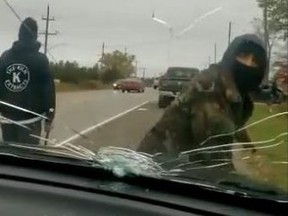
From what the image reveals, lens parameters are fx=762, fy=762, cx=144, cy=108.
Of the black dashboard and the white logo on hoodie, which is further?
the white logo on hoodie

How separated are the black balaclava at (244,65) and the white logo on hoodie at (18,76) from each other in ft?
2.74

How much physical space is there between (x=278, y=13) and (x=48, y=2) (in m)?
0.86

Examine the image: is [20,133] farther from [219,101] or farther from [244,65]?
[244,65]

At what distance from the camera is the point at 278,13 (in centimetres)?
260

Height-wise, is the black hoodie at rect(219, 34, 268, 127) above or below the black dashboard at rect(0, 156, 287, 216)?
above

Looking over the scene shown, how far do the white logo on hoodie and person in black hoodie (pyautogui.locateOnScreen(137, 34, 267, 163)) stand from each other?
59cm

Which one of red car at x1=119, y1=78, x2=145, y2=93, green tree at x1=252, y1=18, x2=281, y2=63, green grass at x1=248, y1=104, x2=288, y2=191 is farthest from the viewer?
red car at x1=119, y1=78, x2=145, y2=93

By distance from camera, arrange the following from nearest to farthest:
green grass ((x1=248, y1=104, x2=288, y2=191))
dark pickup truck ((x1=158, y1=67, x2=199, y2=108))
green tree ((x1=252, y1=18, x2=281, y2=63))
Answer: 1. green grass ((x1=248, y1=104, x2=288, y2=191))
2. green tree ((x1=252, y1=18, x2=281, y2=63))
3. dark pickup truck ((x1=158, y1=67, x2=199, y2=108))

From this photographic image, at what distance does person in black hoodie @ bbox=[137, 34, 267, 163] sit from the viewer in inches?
102

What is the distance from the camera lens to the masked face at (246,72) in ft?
8.54

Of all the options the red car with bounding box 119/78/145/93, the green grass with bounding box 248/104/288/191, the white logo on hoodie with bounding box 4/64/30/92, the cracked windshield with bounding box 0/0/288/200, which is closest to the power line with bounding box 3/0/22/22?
the cracked windshield with bounding box 0/0/288/200

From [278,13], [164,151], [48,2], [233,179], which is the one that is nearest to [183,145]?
[164,151]

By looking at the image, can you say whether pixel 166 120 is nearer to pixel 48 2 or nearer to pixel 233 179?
pixel 233 179

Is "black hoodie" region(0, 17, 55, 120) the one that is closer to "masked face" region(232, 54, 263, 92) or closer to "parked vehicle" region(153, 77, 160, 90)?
"parked vehicle" region(153, 77, 160, 90)
